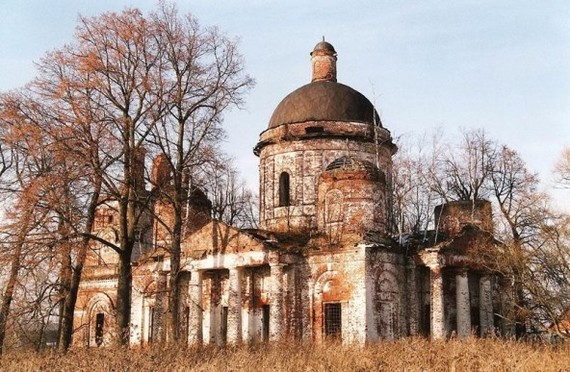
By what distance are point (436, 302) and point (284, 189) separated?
763cm

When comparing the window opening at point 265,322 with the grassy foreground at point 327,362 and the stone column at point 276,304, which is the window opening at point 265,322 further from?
the grassy foreground at point 327,362

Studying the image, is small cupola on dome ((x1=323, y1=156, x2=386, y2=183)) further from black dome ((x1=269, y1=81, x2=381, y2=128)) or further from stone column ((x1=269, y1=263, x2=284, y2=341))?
stone column ((x1=269, y1=263, x2=284, y2=341))

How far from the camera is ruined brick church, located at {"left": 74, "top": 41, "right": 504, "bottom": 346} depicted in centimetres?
2119

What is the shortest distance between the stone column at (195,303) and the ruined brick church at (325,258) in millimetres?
39

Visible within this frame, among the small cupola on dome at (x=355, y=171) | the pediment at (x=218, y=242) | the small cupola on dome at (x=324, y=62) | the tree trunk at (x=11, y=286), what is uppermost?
the small cupola on dome at (x=324, y=62)

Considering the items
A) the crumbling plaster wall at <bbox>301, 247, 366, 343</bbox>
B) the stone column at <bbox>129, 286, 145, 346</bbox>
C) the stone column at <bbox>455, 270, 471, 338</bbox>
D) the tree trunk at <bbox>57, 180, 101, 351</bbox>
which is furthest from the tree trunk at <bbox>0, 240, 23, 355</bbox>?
the stone column at <bbox>455, 270, 471, 338</bbox>

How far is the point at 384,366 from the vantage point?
30.9 ft

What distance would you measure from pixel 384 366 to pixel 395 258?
12495mm

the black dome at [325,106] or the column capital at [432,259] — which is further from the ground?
the black dome at [325,106]

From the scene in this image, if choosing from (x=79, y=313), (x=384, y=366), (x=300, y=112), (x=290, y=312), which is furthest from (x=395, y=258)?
(x=79, y=313)

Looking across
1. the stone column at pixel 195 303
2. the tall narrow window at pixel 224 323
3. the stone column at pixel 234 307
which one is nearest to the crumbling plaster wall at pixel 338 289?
the stone column at pixel 234 307

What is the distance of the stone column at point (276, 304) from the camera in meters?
21.0

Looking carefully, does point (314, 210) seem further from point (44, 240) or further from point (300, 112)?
point (44, 240)

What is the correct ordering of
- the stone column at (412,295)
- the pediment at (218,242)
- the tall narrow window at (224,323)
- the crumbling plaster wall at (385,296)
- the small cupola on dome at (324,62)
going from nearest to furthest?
the crumbling plaster wall at (385,296), the stone column at (412,295), the pediment at (218,242), the tall narrow window at (224,323), the small cupola on dome at (324,62)
